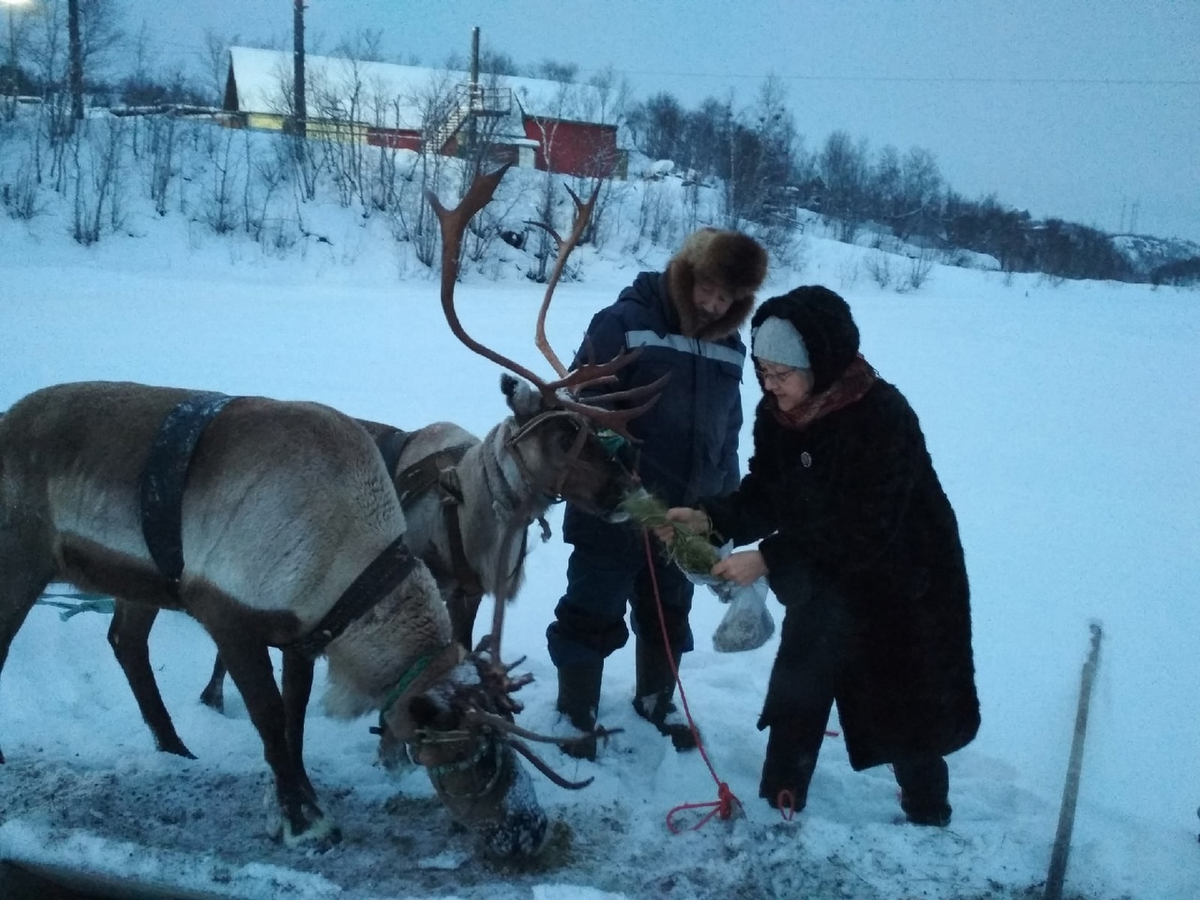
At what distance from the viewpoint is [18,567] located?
10.0 ft

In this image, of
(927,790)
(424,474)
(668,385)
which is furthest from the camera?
(424,474)

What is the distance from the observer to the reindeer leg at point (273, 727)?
2.75m

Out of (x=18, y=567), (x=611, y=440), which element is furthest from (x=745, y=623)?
(x=18, y=567)

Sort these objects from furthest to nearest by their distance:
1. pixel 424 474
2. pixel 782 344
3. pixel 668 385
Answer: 1. pixel 424 474
2. pixel 668 385
3. pixel 782 344

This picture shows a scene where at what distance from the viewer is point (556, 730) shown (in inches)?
141

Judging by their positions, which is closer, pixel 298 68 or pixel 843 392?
pixel 843 392

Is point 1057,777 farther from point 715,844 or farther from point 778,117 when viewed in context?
point 778,117

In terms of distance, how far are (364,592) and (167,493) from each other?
788 millimetres

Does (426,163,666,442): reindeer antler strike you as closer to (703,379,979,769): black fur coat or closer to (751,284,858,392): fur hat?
(703,379,979,769): black fur coat

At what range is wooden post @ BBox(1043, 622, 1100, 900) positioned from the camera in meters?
2.61

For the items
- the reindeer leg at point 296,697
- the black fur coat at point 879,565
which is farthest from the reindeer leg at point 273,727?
the black fur coat at point 879,565

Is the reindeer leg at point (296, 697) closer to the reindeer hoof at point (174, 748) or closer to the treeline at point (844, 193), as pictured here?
the reindeer hoof at point (174, 748)

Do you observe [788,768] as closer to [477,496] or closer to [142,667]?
[477,496]

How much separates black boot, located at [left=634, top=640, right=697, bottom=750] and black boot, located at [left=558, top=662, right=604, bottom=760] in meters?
0.26
